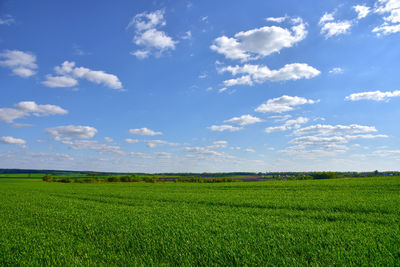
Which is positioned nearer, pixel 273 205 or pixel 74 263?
pixel 74 263

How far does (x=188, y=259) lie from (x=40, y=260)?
3938mm

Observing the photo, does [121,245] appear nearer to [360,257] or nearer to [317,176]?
[360,257]

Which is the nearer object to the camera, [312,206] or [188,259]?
[188,259]

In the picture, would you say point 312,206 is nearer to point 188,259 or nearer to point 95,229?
point 188,259

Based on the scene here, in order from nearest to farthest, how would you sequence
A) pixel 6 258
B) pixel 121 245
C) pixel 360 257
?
1. pixel 360 257
2. pixel 6 258
3. pixel 121 245

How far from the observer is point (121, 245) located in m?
6.63

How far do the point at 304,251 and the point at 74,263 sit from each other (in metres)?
5.84

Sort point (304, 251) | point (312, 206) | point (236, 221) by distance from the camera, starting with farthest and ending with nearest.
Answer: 1. point (312, 206)
2. point (236, 221)
3. point (304, 251)

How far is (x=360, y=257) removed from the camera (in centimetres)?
517

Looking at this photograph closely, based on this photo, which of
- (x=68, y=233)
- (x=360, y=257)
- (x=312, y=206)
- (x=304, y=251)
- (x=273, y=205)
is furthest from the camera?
(x=273, y=205)

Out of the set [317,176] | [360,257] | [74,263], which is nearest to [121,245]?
[74,263]

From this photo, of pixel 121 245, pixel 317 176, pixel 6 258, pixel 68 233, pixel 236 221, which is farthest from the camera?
pixel 317 176

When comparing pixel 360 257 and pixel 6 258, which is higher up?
pixel 360 257

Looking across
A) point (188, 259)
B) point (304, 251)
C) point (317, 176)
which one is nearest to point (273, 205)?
point (304, 251)
